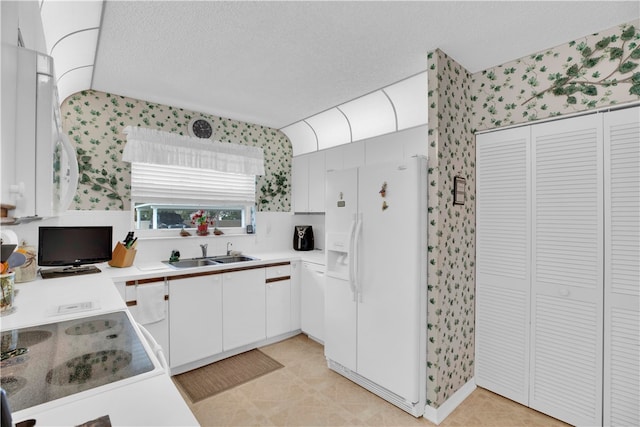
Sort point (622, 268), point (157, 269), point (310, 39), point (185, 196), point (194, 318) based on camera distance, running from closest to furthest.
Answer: point (622, 268)
point (310, 39)
point (157, 269)
point (194, 318)
point (185, 196)

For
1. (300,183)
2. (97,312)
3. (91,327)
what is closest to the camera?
(91,327)

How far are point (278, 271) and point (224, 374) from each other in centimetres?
109

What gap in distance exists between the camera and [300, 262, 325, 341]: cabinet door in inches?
132

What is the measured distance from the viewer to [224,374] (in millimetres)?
2807

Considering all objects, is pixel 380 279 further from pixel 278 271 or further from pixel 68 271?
pixel 68 271

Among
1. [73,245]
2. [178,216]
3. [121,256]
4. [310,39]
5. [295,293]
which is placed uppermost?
[310,39]

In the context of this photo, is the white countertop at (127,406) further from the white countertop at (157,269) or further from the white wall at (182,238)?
the white wall at (182,238)

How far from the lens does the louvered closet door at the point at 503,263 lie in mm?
2367

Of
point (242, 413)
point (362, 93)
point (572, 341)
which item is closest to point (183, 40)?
point (362, 93)

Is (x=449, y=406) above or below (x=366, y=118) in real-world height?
below

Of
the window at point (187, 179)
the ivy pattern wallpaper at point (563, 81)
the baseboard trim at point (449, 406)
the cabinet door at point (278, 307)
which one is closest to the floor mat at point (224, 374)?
the cabinet door at point (278, 307)

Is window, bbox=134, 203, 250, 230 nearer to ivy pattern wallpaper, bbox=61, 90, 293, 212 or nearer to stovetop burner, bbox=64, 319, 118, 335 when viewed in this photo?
ivy pattern wallpaper, bbox=61, 90, 293, 212

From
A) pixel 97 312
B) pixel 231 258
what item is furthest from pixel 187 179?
pixel 97 312

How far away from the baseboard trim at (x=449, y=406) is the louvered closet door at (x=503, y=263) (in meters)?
0.15
